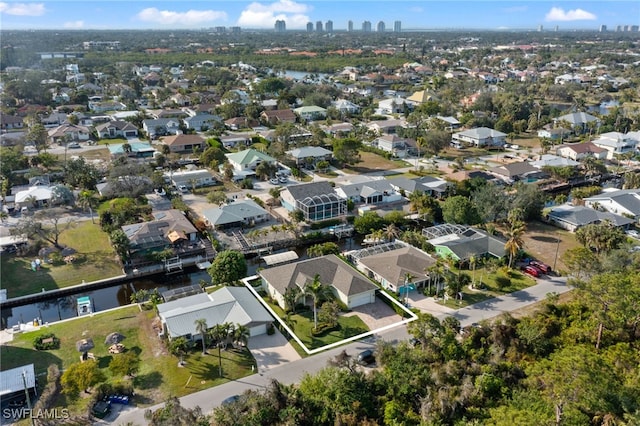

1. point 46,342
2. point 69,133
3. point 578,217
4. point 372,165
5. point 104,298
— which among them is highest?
point 69,133

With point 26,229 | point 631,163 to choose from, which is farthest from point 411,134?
Answer: point 26,229

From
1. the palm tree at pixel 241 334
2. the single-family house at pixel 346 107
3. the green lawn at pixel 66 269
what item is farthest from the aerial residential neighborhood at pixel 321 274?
the single-family house at pixel 346 107

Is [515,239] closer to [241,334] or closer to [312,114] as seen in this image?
[241,334]

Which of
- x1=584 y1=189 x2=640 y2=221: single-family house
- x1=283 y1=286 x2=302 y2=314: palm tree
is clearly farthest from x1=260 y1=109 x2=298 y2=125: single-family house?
x1=283 y1=286 x2=302 y2=314: palm tree

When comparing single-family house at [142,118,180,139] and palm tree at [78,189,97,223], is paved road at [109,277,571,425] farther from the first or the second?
single-family house at [142,118,180,139]

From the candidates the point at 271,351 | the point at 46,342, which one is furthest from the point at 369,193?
the point at 46,342

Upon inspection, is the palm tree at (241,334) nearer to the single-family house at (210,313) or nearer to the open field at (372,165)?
the single-family house at (210,313)

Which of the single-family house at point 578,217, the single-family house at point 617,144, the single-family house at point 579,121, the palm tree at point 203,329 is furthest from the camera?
the single-family house at point 579,121
